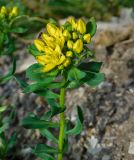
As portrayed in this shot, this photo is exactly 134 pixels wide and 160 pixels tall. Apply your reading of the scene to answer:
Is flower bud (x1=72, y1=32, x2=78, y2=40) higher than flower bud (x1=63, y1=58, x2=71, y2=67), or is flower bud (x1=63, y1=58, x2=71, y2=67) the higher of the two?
flower bud (x1=72, y1=32, x2=78, y2=40)

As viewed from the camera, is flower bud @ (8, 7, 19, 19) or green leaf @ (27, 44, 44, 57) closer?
green leaf @ (27, 44, 44, 57)

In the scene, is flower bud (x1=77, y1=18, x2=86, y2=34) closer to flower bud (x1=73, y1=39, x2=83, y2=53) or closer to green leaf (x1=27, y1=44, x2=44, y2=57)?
flower bud (x1=73, y1=39, x2=83, y2=53)

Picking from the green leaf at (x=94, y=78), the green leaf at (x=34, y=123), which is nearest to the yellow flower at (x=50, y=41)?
the green leaf at (x=94, y=78)

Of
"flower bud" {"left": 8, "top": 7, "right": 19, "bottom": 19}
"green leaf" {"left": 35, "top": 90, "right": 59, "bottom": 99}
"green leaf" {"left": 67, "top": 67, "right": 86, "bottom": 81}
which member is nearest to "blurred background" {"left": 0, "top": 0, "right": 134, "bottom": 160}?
"flower bud" {"left": 8, "top": 7, "right": 19, "bottom": 19}

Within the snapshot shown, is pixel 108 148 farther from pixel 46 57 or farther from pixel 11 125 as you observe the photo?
pixel 46 57

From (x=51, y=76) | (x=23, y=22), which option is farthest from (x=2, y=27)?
(x=23, y=22)

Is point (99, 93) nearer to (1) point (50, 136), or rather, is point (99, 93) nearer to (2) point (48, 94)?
(1) point (50, 136)

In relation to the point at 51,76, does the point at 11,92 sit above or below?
below

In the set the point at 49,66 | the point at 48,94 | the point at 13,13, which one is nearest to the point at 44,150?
the point at 48,94
